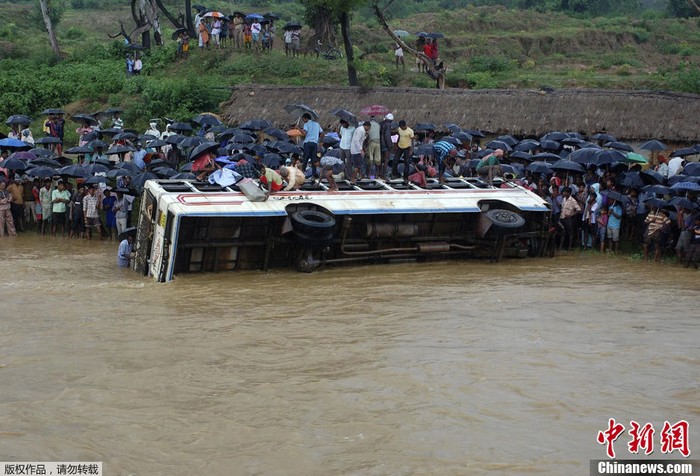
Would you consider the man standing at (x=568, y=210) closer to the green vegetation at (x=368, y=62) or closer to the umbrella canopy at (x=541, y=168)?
the umbrella canopy at (x=541, y=168)

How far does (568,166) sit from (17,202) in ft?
37.9

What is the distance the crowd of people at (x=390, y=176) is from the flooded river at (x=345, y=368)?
4.49 ft

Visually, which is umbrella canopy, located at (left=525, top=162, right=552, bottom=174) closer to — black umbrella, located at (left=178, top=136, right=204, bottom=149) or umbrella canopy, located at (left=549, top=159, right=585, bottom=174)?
umbrella canopy, located at (left=549, top=159, right=585, bottom=174)

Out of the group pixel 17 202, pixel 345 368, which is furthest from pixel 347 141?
pixel 345 368

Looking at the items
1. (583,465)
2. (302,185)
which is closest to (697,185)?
(302,185)

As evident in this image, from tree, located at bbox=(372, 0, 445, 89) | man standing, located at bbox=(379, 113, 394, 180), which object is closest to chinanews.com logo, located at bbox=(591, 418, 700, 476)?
man standing, located at bbox=(379, 113, 394, 180)

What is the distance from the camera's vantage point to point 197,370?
36.6 feet

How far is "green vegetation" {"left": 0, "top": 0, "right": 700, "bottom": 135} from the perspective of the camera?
32812 mm

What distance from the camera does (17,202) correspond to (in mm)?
21406

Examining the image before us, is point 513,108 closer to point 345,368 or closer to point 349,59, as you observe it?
point 349,59

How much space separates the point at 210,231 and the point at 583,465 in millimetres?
8735

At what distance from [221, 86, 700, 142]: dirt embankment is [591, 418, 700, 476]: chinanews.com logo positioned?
55.8 feet

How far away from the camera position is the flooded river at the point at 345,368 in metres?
8.93

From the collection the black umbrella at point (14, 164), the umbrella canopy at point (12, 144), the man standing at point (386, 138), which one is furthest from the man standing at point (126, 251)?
the umbrella canopy at point (12, 144)
